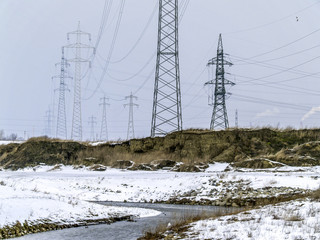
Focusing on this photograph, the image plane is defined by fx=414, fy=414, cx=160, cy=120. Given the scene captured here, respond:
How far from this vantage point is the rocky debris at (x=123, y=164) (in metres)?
50.7

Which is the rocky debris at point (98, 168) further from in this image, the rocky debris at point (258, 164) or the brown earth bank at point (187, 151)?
the rocky debris at point (258, 164)

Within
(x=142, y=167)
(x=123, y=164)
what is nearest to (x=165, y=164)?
(x=142, y=167)

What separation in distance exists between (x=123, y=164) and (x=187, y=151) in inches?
327

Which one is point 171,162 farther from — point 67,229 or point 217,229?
point 217,229

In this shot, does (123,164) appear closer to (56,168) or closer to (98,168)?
(98,168)

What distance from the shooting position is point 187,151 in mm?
52688

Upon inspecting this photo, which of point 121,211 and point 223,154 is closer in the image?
point 121,211

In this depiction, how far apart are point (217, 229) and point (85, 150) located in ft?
160

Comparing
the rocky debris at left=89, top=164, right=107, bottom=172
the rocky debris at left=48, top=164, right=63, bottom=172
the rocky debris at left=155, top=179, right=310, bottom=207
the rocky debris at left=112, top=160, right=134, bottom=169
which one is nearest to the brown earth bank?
the rocky debris at left=112, top=160, right=134, bottom=169

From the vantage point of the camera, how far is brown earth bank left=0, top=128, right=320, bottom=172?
4483 cm

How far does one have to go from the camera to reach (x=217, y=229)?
1322 cm

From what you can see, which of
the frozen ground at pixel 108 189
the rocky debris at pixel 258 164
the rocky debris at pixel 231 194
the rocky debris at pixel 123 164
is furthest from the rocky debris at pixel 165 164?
the rocky debris at pixel 231 194

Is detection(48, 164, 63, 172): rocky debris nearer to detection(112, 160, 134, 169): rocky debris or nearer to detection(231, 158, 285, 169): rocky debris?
detection(112, 160, 134, 169): rocky debris

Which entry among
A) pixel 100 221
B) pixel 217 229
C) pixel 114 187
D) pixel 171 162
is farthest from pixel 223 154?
pixel 217 229
